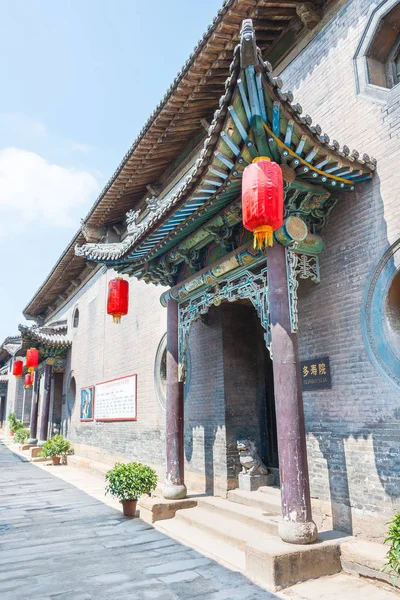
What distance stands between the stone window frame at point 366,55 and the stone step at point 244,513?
16.0 ft

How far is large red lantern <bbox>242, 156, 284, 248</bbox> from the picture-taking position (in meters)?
3.96

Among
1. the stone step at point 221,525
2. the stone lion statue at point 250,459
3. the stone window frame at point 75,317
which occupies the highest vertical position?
the stone window frame at point 75,317

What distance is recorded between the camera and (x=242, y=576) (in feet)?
13.3

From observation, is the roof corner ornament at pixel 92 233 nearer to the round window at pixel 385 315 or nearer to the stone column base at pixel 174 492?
the stone column base at pixel 174 492

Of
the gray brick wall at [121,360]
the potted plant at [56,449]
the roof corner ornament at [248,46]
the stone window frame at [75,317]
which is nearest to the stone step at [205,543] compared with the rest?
the gray brick wall at [121,360]

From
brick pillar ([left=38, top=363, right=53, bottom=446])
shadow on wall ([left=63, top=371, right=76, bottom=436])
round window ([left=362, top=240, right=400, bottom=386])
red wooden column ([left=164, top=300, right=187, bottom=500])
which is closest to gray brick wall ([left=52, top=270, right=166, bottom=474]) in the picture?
shadow on wall ([left=63, top=371, right=76, bottom=436])

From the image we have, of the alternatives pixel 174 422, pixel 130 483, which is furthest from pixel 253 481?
pixel 130 483

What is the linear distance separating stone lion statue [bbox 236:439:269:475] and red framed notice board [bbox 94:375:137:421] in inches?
164

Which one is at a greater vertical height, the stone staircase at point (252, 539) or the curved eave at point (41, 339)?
the curved eave at point (41, 339)

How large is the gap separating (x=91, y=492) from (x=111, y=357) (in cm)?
390

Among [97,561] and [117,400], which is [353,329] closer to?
[97,561]

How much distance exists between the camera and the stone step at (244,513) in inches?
194

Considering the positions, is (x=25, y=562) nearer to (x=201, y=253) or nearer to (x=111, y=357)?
(x=201, y=253)

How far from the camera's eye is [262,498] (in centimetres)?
574
